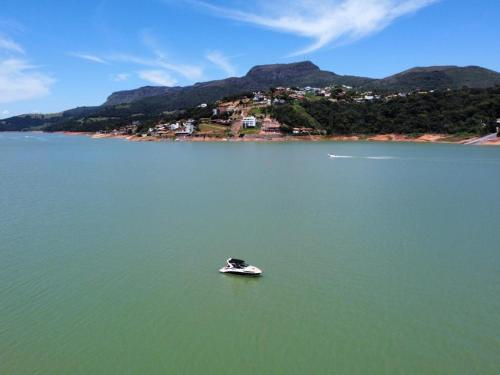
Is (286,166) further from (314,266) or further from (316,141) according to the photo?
(316,141)

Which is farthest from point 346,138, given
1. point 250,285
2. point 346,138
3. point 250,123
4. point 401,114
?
point 250,285

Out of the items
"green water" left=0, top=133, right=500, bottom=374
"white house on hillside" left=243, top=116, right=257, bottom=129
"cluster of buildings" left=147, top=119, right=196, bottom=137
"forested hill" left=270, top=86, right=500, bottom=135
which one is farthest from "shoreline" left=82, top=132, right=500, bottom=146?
"green water" left=0, top=133, right=500, bottom=374

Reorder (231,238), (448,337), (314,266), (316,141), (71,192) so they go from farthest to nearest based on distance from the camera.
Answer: (316,141), (71,192), (231,238), (314,266), (448,337)

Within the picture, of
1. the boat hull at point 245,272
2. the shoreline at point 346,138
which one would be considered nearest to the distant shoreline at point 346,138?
the shoreline at point 346,138

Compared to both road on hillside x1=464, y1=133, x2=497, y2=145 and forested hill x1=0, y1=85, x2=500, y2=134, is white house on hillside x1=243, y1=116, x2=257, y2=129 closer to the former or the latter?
forested hill x1=0, y1=85, x2=500, y2=134

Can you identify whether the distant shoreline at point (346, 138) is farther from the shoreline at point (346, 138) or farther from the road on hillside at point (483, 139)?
the road on hillside at point (483, 139)

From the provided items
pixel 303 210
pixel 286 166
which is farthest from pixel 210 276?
pixel 286 166

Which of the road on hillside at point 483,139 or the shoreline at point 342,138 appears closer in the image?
the road on hillside at point 483,139
